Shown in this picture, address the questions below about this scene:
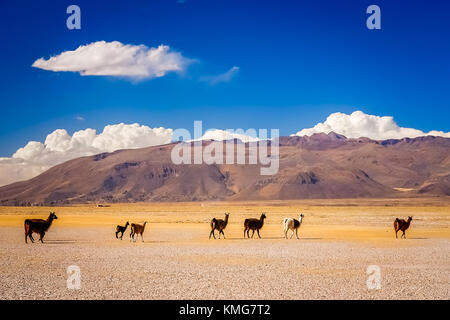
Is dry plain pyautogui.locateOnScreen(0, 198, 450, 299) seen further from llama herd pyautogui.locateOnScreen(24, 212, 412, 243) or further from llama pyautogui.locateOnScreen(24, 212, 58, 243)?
llama herd pyautogui.locateOnScreen(24, 212, 412, 243)

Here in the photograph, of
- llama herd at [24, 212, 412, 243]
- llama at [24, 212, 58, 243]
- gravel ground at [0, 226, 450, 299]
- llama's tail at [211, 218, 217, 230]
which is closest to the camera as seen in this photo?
gravel ground at [0, 226, 450, 299]

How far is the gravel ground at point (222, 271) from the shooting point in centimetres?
1285

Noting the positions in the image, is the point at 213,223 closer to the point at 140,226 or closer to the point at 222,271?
the point at 140,226

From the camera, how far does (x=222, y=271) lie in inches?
663

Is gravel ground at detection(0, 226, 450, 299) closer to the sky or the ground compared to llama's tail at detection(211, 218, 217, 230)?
closer to the ground

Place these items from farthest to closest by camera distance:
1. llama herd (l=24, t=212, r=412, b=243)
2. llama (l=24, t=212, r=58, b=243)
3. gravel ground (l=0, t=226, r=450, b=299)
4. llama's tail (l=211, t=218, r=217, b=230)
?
1. llama's tail (l=211, t=218, r=217, b=230)
2. llama herd (l=24, t=212, r=412, b=243)
3. llama (l=24, t=212, r=58, b=243)
4. gravel ground (l=0, t=226, r=450, b=299)

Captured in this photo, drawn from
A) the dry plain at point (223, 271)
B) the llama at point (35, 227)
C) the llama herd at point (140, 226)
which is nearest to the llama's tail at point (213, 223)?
the llama herd at point (140, 226)

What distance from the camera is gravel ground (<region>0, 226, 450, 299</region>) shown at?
12.9m

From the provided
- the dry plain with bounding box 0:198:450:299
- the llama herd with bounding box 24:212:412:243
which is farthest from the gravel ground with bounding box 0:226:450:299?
the llama herd with bounding box 24:212:412:243

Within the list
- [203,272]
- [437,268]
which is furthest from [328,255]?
[203,272]

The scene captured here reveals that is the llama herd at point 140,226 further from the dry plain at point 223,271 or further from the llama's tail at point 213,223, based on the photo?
the dry plain at point 223,271

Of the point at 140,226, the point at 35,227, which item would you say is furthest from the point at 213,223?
the point at 35,227
